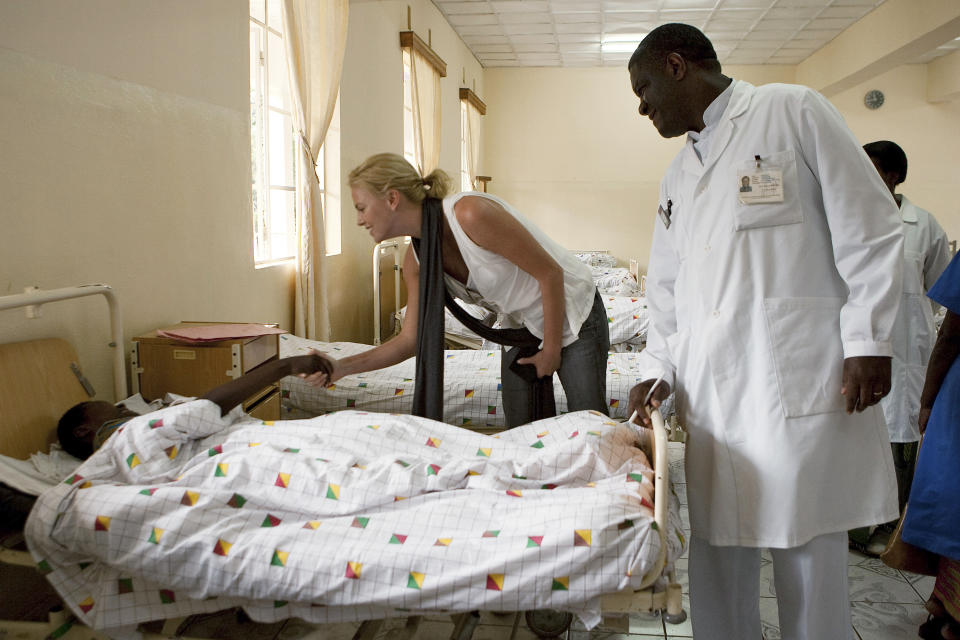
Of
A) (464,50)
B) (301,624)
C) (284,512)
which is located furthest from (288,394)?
(464,50)

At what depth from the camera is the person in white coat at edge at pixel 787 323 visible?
1.50 meters

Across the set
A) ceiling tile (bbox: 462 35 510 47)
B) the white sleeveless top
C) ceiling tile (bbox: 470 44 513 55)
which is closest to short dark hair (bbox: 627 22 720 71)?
the white sleeveless top

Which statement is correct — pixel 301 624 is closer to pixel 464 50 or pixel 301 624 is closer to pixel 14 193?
pixel 14 193

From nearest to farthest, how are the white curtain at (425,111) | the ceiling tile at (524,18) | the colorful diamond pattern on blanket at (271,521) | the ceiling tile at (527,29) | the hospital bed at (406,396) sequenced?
1. the colorful diamond pattern on blanket at (271,521)
2. the hospital bed at (406,396)
3. the white curtain at (425,111)
4. the ceiling tile at (524,18)
5. the ceiling tile at (527,29)

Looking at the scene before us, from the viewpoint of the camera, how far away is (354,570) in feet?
4.99

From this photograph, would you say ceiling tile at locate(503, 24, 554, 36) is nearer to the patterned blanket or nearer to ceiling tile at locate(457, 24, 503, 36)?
ceiling tile at locate(457, 24, 503, 36)

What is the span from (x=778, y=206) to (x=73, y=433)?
2075 mm

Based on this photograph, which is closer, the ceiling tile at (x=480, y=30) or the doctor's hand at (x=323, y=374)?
the doctor's hand at (x=323, y=374)

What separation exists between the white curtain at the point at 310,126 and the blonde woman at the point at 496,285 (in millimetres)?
1921

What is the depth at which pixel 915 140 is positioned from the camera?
9.55 meters

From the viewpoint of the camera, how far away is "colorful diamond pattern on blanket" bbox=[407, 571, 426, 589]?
1.50 metres

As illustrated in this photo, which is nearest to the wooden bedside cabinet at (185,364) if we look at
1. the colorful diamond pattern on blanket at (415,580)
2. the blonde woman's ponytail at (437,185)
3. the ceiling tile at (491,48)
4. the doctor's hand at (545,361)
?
the blonde woman's ponytail at (437,185)

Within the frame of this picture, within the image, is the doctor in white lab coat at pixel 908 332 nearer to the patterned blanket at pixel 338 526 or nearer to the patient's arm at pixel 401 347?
the patterned blanket at pixel 338 526

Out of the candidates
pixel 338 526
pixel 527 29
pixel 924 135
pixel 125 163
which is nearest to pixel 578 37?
pixel 527 29
